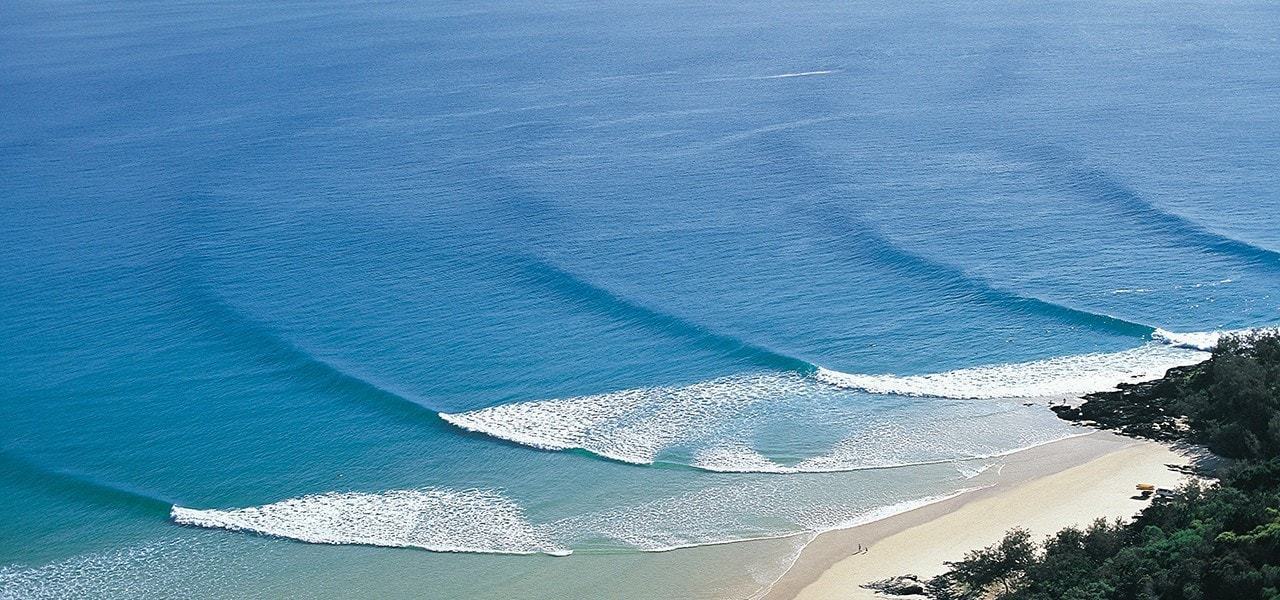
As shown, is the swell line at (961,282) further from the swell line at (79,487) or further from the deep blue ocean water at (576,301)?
the swell line at (79,487)

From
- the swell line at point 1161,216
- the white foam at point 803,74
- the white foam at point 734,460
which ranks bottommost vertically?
the white foam at point 734,460

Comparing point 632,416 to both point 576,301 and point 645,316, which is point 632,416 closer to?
point 645,316

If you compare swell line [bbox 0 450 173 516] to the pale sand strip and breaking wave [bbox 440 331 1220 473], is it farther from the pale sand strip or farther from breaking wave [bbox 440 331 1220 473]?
the pale sand strip

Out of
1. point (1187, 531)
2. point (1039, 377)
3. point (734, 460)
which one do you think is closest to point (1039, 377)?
point (1039, 377)

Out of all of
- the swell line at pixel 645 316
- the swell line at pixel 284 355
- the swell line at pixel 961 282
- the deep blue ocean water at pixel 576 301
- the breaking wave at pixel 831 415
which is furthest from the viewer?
the swell line at pixel 961 282

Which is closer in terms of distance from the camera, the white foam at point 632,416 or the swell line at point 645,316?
the white foam at point 632,416

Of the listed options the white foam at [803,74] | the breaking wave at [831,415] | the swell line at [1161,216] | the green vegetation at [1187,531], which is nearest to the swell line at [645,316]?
the breaking wave at [831,415]
